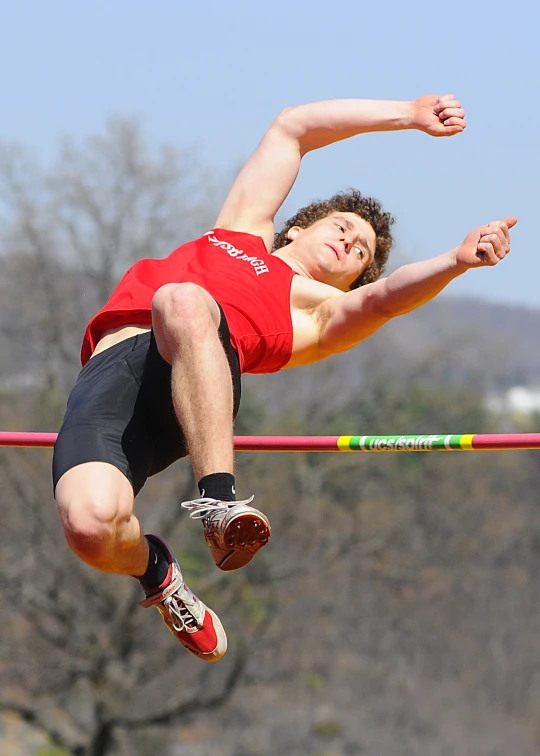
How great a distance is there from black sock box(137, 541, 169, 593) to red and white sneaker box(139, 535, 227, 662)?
15 millimetres

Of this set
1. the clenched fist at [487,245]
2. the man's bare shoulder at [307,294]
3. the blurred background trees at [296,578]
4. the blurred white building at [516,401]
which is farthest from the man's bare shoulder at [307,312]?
the blurred white building at [516,401]

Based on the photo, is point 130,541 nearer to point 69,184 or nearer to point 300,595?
point 69,184

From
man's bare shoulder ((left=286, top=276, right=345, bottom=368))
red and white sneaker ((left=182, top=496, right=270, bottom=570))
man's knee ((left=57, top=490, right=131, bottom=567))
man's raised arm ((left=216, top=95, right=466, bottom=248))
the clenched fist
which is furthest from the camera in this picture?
man's raised arm ((left=216, top=95, right=466, bottom=248))

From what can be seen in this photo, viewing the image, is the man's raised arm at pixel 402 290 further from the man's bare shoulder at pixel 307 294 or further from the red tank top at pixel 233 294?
the red tank top at pixel 233 294

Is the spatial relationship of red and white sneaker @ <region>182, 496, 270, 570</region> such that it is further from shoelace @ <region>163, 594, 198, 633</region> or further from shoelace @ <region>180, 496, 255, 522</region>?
shoelace @ <region>163, 594, 198, 633</region>

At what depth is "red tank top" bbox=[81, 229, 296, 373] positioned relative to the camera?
3.96 meters

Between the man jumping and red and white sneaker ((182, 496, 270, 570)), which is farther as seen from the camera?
A: the man jumping

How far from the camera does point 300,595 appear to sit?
1981cm

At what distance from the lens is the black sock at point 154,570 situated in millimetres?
3773

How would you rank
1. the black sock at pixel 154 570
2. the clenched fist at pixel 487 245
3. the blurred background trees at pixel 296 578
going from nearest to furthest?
the clenched fist at pixel 487 245 < the black sock at pixel 154 570 < the blurred background trees at pixel 296 578

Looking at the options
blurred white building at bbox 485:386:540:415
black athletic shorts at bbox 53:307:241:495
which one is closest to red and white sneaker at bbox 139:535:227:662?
black athletic shorts at bbox 53:307:241:495

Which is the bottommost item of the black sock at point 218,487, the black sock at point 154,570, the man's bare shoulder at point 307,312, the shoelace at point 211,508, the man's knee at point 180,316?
the black sock at point 154,570

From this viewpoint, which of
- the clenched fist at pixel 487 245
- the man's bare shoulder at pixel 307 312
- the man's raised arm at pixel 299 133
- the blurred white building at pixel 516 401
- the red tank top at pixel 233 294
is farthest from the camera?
the blurred white building at pixel 516 401

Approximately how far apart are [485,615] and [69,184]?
11.8 m
